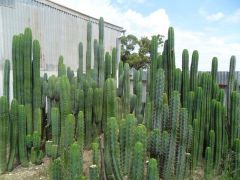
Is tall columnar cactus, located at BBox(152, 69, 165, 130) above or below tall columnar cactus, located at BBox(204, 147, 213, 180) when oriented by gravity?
above

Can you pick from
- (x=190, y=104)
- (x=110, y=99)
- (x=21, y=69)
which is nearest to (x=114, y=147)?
(x=110, y=99)

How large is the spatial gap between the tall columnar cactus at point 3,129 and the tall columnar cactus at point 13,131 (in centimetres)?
9

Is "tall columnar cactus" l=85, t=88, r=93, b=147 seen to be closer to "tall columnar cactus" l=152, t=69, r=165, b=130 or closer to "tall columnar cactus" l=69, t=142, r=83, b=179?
"tall columnar cactus" l=152, t=69, r=165, b=130

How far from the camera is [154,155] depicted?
4.64m

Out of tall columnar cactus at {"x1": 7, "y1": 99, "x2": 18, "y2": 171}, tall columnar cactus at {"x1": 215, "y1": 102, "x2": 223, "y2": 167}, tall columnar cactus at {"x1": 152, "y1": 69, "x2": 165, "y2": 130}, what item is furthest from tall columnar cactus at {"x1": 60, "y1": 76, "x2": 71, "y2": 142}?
tall columnar cactus at {"x1": 215, "y1": 102, "x2": 223, "y2": 167}

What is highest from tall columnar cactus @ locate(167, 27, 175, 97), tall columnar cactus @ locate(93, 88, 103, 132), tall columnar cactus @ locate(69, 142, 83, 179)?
tall columnar cactus @ locate(167, 27, 175, 97)

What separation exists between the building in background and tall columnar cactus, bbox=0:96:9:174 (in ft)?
13.7

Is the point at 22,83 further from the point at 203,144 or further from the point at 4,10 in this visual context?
the point at 4,10

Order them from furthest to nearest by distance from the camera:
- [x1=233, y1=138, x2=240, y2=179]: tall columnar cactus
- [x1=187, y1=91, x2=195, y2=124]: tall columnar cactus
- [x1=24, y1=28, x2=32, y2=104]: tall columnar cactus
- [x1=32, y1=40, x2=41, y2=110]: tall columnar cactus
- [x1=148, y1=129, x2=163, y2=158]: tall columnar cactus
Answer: [x1=32, y1=40, x2=41, y2=110]: tall columnar cactus, [x1=24, y1=28, x2=32, y2=104]: tall columnar cactus, [x1=187, y1=91, x2=195, y2=124]: tall columnar cactus, [x1=233, y1=138, x2=240, y2=179]: tall columnar cactus, [x1=148, y1=129, x2=163, y2=158]: tall columnar cactus

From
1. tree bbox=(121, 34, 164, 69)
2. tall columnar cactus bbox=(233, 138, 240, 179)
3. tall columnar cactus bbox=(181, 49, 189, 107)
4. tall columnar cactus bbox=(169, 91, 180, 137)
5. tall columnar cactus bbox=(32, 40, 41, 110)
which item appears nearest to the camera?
tall columnar cactus bbox=(169, 91, 180, 137)

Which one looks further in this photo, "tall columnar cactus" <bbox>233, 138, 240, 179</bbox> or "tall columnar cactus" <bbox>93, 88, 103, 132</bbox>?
"tall columnar cactus" <bbox>93, 88, 103, 132</bbox>

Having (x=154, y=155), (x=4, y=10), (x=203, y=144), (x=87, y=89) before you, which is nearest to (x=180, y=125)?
(x=154, y=155)

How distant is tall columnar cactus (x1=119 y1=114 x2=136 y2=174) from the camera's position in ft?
13.9

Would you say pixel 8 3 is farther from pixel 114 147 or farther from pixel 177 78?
pixel 114 147
